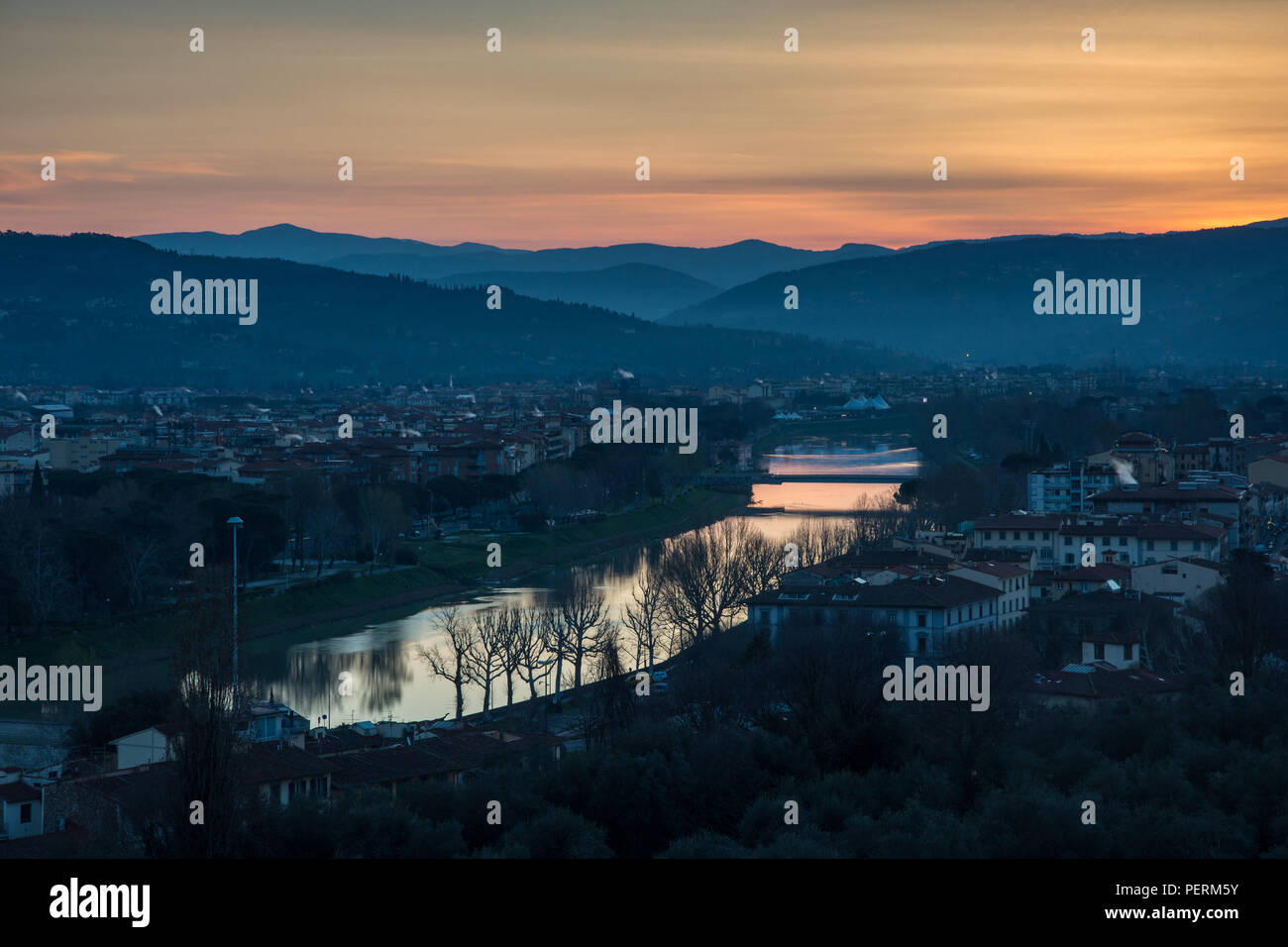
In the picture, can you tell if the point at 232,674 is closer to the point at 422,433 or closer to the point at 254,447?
the point at 254,447

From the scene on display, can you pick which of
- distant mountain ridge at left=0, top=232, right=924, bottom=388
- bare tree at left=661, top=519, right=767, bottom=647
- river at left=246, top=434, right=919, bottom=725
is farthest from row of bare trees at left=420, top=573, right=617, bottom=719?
distant mountain ridge at left=0, top=232, right=924, bottom=388

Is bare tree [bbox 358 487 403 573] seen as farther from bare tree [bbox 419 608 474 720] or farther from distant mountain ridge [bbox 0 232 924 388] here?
distant mountain ridge [bbox 0 232 924 388]

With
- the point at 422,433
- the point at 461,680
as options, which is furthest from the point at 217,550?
the point at 422,433

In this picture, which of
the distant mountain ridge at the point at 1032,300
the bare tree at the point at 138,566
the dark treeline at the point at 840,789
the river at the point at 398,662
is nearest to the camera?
the dark treeline at the point at 840,789

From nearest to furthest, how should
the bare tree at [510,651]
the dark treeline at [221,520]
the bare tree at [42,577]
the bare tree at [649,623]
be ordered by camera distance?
the bare tree at [510,651], the bare tree at [649,623], the bare tree at [42,577], the dark treeline at [221,520]

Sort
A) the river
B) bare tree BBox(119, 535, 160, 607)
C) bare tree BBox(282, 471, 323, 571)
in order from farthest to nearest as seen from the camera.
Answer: bare tree BBox(282, 471, 323, 571) < bare tree BBox(119, 535, 160, 607) < the river

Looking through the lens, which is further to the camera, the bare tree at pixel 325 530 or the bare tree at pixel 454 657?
the bare tree at pixel 325 530

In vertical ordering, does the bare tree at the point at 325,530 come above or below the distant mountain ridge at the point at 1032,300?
below

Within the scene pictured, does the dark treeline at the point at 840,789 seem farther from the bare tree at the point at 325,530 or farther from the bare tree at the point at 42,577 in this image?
the bare tree at the point at 325,530

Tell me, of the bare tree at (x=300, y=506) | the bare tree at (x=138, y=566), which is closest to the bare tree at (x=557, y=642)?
the bare tree at (x=138, y=566)

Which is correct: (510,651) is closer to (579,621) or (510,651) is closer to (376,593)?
(579,621)
